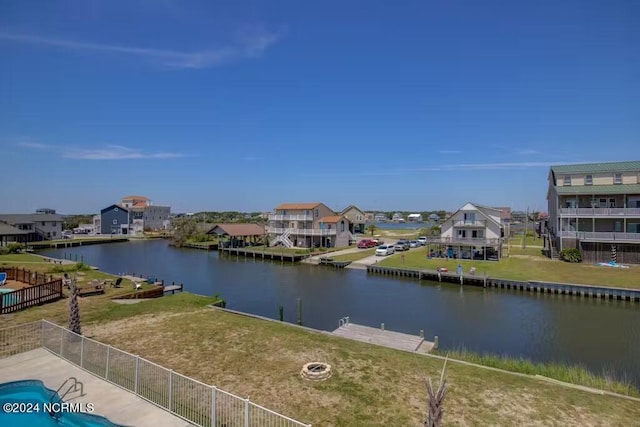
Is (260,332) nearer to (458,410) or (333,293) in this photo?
(458,410)

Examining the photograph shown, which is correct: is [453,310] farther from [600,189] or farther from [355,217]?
[355,217]

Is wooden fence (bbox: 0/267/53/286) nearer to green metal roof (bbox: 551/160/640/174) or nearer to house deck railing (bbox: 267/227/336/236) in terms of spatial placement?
house deck railing (bbox: 267/227/336/236)

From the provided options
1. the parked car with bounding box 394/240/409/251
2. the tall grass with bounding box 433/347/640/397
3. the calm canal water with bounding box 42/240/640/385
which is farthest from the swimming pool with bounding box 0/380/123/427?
the parked car with bounding box 394/240/409/251

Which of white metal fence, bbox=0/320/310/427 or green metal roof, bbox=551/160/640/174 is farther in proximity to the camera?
green metal roof, bbox=551/160/640/174

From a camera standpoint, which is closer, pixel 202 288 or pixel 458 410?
pixel 458 410

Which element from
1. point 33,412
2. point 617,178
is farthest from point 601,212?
point 33,412

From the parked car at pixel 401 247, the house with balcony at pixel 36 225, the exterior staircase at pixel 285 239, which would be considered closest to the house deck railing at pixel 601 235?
the parked car at pixel 401 247

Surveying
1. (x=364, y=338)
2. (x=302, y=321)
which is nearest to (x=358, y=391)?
(x=364, y=338)

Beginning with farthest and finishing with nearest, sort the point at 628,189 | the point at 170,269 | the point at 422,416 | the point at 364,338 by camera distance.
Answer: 1. the point at 170,269
2. the point at 628,189
3. the point at 364,338
4. the point at 422,416
